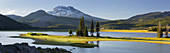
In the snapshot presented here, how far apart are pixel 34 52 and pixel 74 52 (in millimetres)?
19473

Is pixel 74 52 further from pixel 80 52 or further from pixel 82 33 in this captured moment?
pixel 82 33

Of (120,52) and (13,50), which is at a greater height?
(13,50)

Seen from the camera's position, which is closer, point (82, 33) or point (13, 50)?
point (13, 50)

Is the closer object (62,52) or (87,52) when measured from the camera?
(62,52)

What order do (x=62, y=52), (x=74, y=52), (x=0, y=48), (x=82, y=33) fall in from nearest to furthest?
(x=0, y=48) < (x=62, y=52) < (x=74, y=52) < (x=82, y=33)

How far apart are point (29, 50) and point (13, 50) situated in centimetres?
394

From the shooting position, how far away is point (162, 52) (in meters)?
54.8

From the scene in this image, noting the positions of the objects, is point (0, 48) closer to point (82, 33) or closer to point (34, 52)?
point (34, 52)

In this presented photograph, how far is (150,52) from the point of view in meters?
54.7

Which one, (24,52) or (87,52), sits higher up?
(24,52)

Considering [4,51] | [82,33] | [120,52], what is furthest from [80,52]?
[82,33]

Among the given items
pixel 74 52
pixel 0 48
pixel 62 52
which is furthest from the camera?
pixel 74 52

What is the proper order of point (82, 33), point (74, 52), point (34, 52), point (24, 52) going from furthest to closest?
1. point (82, 33)
2. point (74, 52)
3. point (34, 52)
4. point (24, 52)

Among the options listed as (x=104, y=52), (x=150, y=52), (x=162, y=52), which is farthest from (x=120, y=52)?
(x=162, y=52)
